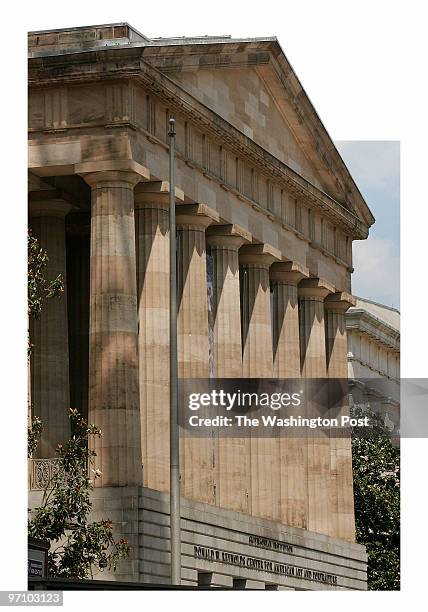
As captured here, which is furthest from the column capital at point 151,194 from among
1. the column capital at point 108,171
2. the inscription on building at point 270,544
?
the inscription on building at point 270,544

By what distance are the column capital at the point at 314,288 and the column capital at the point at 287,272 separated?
2.82 ft

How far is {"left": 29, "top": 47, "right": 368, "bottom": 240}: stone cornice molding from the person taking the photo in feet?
165

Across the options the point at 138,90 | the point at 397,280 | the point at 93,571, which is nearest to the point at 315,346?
the point at 138,90

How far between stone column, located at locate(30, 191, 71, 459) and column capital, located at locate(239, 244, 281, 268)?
8305mm

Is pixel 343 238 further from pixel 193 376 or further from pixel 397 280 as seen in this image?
pixel 397 280

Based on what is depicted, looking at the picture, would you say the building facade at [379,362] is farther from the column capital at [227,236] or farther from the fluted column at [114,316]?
the fluted column at [114,316]

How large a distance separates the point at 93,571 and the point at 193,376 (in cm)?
949

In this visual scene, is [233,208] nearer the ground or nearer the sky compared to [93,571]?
nearer the sky

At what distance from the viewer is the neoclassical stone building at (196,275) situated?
166 ft

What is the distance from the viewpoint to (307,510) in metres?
66.5

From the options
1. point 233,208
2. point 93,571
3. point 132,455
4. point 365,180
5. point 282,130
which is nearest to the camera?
point 365,180

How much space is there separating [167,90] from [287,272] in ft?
46.9

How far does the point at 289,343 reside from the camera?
65750 mm

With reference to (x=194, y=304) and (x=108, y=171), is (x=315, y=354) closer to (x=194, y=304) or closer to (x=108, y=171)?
(x=194, y=304)
